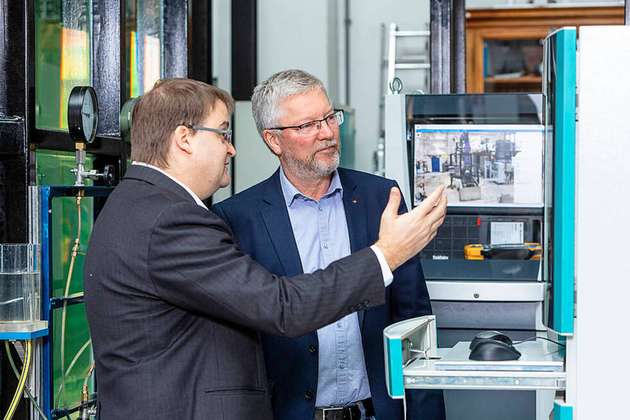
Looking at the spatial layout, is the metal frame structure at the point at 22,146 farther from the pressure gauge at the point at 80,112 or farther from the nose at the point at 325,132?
the nose at the point at 325,132

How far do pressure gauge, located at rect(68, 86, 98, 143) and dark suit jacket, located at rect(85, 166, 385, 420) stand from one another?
958 mm

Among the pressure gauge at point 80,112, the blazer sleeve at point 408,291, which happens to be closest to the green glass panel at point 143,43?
the pressure gauge at point 80,112

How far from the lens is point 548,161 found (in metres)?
1.53

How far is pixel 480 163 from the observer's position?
2.84m

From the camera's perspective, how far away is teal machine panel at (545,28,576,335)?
1.43 meters

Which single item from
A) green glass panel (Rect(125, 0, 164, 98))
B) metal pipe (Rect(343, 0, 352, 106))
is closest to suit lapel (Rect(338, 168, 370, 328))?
green glass panel (Rect(125, 0, 164, 98))

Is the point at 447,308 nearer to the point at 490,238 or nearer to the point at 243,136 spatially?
the point at 490,238

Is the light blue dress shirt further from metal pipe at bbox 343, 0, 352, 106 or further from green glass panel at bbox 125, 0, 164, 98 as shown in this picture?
metal pipe at bbox 343, 0, 352, 106

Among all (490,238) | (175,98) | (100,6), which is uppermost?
(100,6)

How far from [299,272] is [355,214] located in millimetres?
193

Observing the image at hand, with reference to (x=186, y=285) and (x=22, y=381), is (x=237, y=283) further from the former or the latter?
(x=22, y=381)

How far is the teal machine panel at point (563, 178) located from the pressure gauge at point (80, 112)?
4.64 ft

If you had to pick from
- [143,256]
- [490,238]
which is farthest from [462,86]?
[143,256]

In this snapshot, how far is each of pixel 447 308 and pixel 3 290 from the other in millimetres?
1384
